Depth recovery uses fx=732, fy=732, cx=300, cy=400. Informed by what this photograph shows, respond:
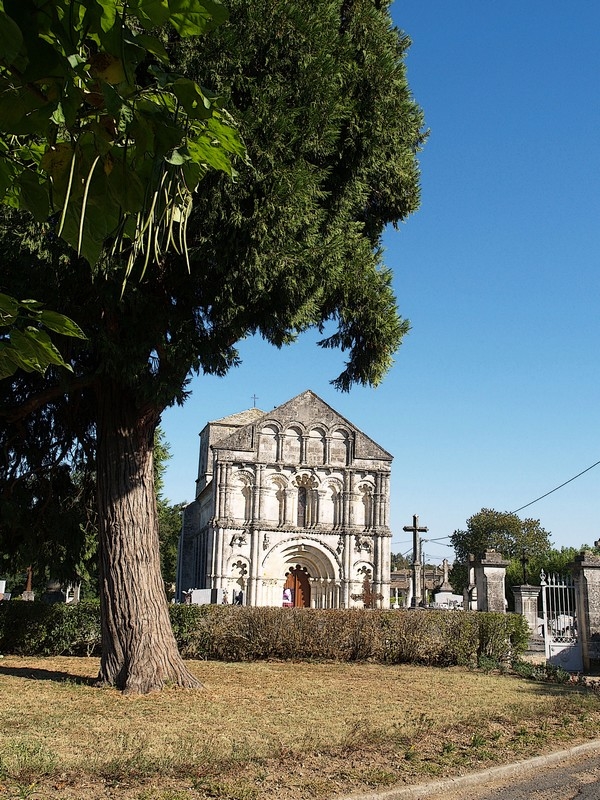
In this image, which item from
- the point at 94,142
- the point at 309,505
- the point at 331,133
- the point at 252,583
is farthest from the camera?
the point at 309,505

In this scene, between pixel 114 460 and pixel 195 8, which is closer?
pixel 195 8

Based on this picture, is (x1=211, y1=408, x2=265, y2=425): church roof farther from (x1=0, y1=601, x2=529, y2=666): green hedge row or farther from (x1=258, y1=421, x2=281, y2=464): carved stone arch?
(x1=0, y1=601, x2=529, y2=666): green hedge row

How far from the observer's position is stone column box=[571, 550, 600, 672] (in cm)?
1544

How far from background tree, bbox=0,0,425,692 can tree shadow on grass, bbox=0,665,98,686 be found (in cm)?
89

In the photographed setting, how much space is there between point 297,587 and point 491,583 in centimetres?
1859

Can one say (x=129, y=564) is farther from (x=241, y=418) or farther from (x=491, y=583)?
(x=241, y=418)

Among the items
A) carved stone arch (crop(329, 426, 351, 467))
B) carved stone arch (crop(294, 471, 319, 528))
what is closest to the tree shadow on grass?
carved stone arch (crop(294, 471, 319, 528))

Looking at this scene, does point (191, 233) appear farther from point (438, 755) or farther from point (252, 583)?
point (252, 583)

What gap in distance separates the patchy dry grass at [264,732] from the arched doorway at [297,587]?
22369mm

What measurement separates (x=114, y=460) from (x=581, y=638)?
36.4 feet

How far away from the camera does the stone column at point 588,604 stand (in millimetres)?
15438

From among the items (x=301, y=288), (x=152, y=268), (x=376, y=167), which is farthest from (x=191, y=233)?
(x=376, y=167)

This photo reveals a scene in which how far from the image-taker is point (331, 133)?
29.9 ft

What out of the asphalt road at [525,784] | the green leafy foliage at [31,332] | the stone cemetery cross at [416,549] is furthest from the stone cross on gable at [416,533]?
the green leafy foliage at [31,332]
